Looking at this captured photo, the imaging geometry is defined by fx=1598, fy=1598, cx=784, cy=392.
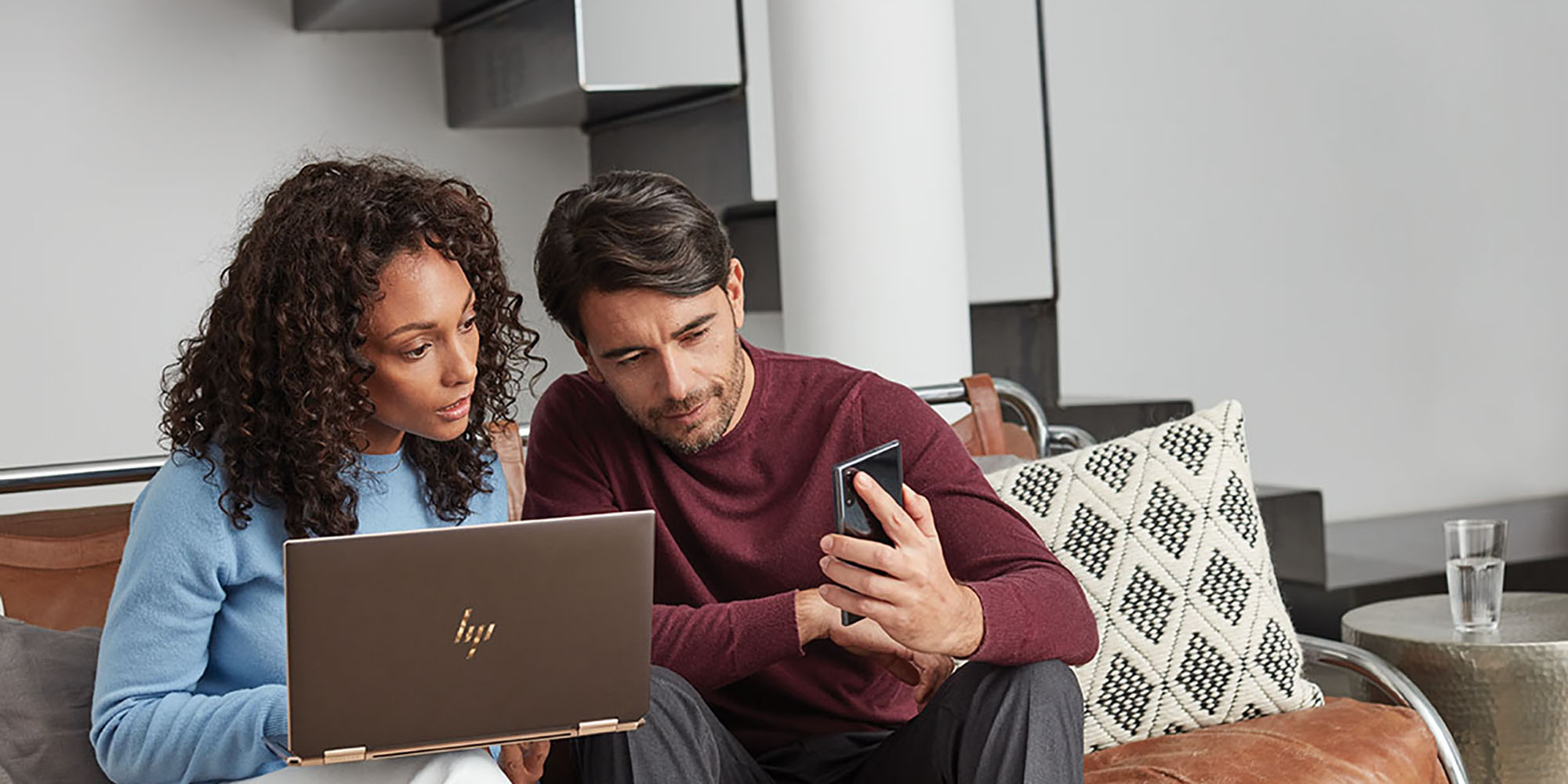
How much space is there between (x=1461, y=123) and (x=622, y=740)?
374 cm

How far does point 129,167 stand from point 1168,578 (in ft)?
8.12

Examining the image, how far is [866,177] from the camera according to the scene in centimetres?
299

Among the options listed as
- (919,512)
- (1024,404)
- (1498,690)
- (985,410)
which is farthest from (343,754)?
(1498,690)

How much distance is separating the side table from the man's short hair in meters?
1.37

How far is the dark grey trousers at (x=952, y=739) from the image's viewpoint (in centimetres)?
161

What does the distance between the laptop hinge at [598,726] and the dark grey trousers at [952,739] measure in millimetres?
124

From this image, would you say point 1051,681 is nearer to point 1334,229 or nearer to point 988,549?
point 988,549

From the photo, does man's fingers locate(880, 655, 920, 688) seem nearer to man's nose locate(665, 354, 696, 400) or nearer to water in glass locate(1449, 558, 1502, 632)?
man's nose locate(665, 354, 696, 400)

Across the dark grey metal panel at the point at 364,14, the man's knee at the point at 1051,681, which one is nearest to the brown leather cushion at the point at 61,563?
the man's knee at the point at 1051,681

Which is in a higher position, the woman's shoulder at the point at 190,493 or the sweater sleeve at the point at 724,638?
the woman's shoulder at the point at 190,493

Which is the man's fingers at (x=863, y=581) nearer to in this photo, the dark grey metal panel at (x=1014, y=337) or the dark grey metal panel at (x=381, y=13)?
the dark grey metal panel at (x=1014, y=337)

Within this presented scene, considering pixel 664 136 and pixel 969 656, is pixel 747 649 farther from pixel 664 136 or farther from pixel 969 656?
pixel 664 136

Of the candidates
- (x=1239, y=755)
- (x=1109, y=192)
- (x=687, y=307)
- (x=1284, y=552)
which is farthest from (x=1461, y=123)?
(x=687, y=307)

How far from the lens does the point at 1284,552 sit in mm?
3611
